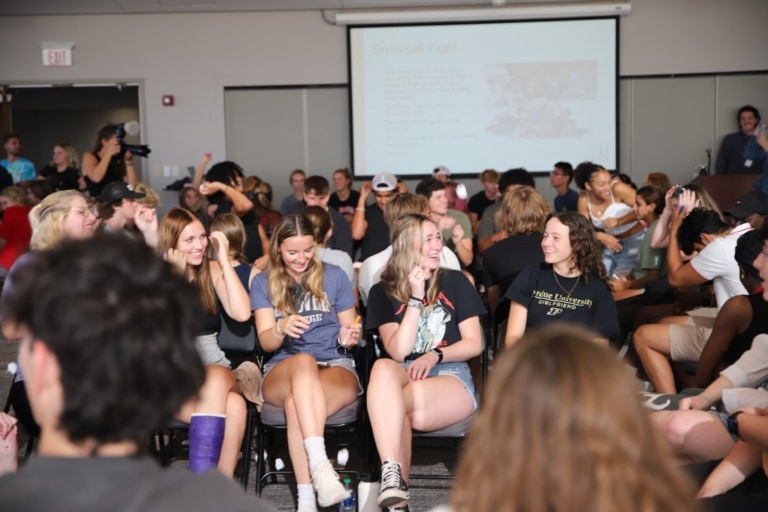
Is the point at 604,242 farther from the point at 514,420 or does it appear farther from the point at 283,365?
the point at 514,420

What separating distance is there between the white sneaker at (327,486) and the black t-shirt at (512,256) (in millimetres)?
1743

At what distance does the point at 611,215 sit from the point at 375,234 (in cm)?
161

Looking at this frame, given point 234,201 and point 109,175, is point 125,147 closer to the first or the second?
point 109,175

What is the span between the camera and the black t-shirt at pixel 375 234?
5832mm

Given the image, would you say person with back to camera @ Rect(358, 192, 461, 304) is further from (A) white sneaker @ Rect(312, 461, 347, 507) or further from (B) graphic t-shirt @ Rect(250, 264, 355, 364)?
(A) white sneaker @ Rect(312, 461, 347, 507)

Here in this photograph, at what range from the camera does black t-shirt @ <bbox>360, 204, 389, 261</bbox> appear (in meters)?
5.83

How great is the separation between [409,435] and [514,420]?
221cm

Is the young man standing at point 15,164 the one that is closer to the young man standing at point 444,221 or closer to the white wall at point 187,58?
the white wall at point 187,58

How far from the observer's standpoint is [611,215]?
6.05m

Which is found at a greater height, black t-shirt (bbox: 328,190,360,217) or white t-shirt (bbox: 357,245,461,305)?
black t-shirt (bbox: 328,190,360,217)

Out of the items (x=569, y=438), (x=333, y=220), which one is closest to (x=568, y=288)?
(x=333, y=220)

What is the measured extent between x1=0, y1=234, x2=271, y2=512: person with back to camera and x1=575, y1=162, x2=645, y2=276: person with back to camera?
453 cm

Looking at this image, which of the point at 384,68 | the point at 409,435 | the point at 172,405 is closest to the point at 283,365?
the point at 409,435

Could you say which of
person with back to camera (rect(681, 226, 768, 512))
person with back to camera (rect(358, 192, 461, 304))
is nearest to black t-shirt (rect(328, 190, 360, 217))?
person with back to camera (rect(358, 192, 461, 304))
